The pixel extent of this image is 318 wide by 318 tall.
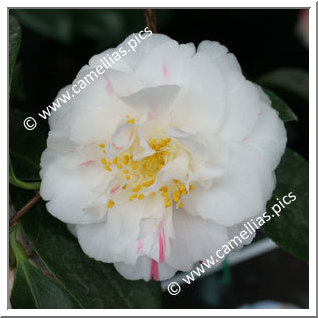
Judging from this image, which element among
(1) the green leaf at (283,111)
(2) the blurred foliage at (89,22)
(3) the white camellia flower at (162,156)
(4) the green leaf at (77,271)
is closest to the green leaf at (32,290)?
(4) the green leaf at (77,271)

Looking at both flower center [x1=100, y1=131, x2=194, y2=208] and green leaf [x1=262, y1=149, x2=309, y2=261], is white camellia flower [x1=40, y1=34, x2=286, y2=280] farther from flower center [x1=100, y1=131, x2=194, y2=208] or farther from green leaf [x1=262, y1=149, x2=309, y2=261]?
green leaf [x1=262, y1=149, x2=309, y2=261]

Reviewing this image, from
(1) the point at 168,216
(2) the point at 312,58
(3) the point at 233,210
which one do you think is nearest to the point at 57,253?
(1) the point at 168,216

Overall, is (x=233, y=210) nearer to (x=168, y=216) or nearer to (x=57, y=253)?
(x=168, y=216)

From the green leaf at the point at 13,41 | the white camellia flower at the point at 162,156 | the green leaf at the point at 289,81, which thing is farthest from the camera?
the green leaf at the point at 289,81

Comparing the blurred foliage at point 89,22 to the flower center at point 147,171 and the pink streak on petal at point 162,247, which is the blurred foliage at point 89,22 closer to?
the flower center at point 147,171

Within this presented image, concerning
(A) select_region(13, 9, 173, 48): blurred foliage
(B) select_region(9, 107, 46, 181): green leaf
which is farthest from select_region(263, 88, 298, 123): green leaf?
(A) select_region(13, 9, 173, 48): blurred foliage
